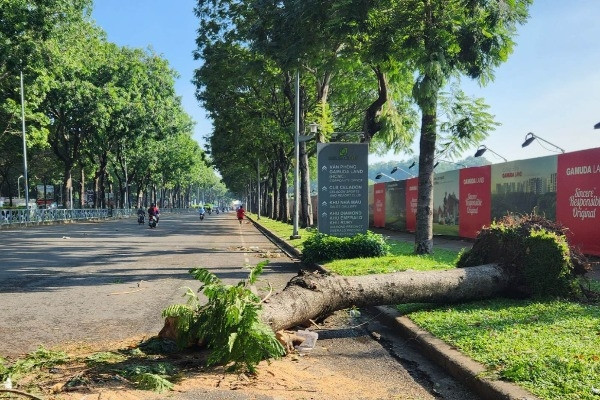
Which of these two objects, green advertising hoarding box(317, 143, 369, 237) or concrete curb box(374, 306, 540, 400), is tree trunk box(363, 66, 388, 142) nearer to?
green advertising hoarding box(317, 143, 369, 237)

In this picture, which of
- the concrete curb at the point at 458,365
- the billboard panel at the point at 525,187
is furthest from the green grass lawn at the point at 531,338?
the billboard panel at the point at 525,187

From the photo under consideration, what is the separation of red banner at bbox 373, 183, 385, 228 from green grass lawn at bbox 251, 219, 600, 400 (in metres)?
23.1

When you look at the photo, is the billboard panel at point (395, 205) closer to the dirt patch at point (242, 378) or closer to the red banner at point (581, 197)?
the red banner at point (581, 197)

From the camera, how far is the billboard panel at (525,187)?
1428 centimetres

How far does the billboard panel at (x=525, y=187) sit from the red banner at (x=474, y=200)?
438 millimetres

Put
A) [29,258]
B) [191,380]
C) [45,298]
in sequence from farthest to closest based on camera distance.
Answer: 1. [29,258]
2. [45,298]
3. [191,380]

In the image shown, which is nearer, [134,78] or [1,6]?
[1,6]

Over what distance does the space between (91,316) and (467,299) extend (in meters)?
5.01

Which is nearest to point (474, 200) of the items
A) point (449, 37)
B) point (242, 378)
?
point (449, 37)

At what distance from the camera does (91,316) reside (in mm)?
7145

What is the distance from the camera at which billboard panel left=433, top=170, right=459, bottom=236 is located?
20.4m

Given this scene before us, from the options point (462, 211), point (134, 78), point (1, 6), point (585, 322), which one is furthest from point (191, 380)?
point (134, 78)

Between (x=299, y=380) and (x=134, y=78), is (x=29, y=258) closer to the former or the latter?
Answer: (x=299, y=380)

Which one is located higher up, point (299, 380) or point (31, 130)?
point (31, 130)
